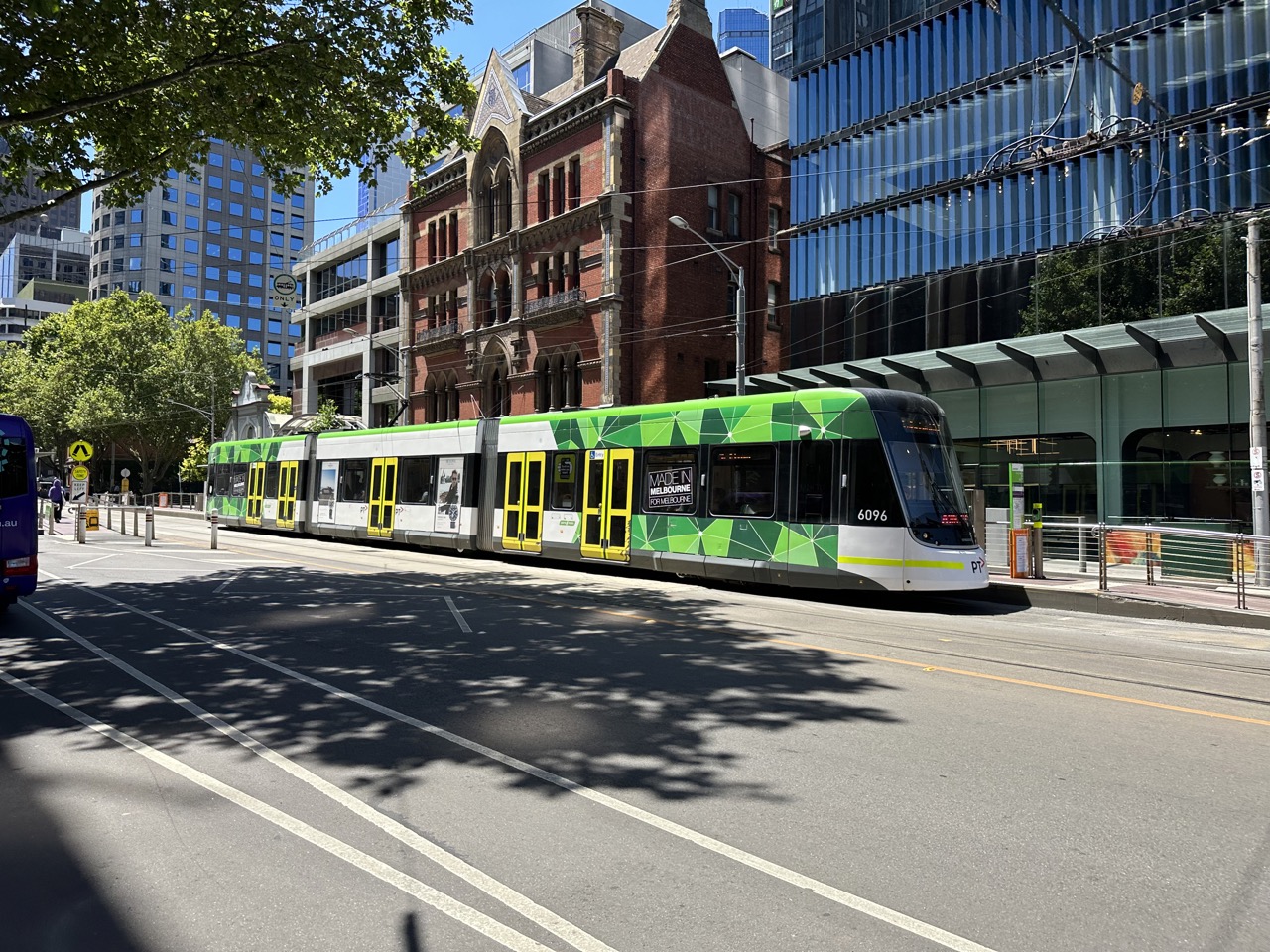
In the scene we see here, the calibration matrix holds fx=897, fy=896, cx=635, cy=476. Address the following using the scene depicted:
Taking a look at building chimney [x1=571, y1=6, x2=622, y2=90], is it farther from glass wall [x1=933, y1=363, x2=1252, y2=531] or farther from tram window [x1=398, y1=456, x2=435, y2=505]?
glass wall [x1=933, y1=363, x2=1252, y2=531]

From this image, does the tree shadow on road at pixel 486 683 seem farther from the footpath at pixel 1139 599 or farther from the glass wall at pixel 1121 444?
the glass wall at pixel 1121 444

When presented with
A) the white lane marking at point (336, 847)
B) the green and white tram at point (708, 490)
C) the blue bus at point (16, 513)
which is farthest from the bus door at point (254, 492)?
the white lane marking at point (336, 847)

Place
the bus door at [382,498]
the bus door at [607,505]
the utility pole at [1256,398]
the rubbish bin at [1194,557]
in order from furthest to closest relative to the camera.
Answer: the bus door at [382,498] < the bus door at [607,505] < the utility pole at [1256,398] < the rubbish bin at [1194,557]

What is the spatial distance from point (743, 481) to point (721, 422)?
3.80 feet

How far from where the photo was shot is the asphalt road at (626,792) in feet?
11.3

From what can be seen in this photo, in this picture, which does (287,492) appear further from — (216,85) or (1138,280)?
(1138,280)

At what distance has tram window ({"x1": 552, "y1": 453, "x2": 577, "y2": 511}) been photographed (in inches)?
723

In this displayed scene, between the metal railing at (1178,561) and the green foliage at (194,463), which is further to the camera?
the green foliage at (194,463)

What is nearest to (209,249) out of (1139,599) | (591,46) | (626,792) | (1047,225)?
(591,46)

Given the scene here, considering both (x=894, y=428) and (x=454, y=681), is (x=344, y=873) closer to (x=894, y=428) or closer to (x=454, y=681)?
(x=454, y=681)

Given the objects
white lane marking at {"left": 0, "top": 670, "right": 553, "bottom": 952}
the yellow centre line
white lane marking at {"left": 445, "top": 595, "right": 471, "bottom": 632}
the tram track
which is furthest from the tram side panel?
white lane marking at {"left": 0, "top": 670, "right": 553, "bottom": 952}

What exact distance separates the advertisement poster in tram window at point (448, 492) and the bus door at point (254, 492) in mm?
11727

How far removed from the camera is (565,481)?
60.9 feet

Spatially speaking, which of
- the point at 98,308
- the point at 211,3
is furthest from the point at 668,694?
the point at 98,308
